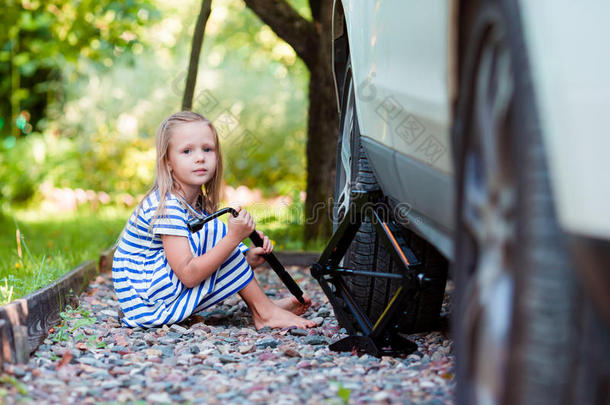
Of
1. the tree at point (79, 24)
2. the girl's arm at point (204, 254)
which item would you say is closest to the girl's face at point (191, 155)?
the girl's arm at point (204, 254)

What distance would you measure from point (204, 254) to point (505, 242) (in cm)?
163

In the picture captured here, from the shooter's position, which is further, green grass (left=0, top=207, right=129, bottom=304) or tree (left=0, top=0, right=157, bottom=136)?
tree (left=0, top=0, right=157, bottom=136)

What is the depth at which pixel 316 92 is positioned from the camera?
4461mm

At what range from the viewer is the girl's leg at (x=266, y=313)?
2.66 metres

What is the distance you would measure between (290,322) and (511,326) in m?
1.67

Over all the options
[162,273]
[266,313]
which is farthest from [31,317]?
[266,313]

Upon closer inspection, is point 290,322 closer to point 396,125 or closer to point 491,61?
point 396,125

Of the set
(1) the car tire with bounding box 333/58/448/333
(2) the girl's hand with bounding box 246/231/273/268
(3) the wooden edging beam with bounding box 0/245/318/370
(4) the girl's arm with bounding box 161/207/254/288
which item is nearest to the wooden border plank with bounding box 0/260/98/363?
(3) the wooden edging beam with bounding box 0/245/318/370

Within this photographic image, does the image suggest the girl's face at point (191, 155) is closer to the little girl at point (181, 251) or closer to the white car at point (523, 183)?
the little girl at point (181, 251)

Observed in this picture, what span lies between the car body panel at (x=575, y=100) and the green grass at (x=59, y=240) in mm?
1982

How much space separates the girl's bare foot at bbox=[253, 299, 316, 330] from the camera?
2.66 m

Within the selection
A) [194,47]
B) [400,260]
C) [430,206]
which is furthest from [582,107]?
[194,47]

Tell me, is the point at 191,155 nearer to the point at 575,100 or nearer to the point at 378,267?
the point at 378,267

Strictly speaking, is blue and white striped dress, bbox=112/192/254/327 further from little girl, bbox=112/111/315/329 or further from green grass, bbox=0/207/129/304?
green grass, bbox=0/207/129/304
